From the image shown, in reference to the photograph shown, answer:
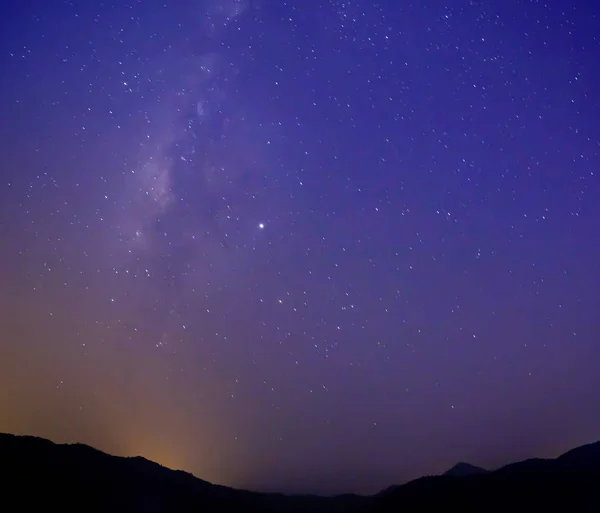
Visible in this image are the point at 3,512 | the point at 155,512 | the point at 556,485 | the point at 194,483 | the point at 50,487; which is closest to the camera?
the point at 3,512

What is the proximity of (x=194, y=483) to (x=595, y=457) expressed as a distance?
1182 inches

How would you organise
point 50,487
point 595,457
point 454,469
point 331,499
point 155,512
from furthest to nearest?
point 454,469
point 331,499
point 595,457
point 155,512
point 50,487

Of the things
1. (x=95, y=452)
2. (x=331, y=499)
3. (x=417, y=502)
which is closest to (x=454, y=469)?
(x=331, y=499)

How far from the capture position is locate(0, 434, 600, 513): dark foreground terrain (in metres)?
24.9

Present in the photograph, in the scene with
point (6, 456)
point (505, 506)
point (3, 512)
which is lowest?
point (505, 506)

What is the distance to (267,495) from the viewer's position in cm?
4103

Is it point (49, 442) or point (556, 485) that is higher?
point (49, 442)

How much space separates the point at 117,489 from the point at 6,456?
5.92 metres

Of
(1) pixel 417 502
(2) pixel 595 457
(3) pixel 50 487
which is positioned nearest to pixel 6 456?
(3) pixel 50 487

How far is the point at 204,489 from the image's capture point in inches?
1415

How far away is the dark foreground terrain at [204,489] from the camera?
24.9 meters

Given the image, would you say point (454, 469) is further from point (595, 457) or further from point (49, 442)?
point (49, 442)

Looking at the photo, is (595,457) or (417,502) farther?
(595,457)

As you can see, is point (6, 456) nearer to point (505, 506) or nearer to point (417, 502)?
point (417, 502)
